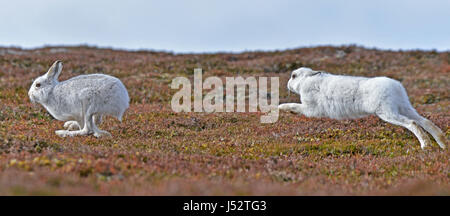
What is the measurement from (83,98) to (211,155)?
3.75m

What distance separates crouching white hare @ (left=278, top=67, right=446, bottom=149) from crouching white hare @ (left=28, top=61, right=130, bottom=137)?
4.80 metres

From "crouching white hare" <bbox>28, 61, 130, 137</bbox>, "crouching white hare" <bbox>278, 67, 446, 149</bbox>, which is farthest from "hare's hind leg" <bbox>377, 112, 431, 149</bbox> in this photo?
"crouching white hare" <bbox>28, 61, 130, 137</bbox>

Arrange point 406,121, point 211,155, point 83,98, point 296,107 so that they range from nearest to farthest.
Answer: point 211,155 → point 406,121 → point 83,98 → point 296,107

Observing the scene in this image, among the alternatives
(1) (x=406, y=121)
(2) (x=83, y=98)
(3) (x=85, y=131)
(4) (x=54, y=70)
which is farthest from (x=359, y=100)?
(4) (x=54, y=70)

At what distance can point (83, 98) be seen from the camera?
12.1 meters

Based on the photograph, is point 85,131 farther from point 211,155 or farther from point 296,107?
point 296,107

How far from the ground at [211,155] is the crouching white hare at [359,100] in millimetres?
694

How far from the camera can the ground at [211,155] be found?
24.0ft

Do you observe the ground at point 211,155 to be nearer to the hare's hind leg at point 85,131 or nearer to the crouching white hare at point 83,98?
the hare's hind leg at point 85,131

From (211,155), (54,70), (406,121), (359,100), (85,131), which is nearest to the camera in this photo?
(211,155)

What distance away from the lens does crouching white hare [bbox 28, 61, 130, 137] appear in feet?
Answer: 39.8

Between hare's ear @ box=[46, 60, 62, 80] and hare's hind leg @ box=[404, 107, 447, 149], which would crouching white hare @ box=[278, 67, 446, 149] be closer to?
hare's hind leg @ box=[404, 107, 447, 149]

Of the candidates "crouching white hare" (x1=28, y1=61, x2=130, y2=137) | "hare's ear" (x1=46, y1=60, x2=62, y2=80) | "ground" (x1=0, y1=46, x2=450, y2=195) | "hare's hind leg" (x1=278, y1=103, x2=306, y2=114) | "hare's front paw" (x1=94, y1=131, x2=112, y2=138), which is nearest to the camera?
"ground" (x1=0, y1=46, x2=450, y2=195)
